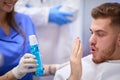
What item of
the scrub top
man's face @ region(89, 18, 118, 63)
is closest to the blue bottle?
the scrub top

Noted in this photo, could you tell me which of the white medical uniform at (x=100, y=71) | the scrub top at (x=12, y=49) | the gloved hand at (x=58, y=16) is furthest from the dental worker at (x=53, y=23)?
the white medical uniform at (x=100, y=71)

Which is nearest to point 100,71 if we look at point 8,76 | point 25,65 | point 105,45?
point 105,45

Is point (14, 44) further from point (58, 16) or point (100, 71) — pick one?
point (100, 71)

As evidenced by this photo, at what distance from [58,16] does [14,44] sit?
361mm

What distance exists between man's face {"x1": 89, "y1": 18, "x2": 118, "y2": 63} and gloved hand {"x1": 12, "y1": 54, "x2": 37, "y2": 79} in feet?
1.12

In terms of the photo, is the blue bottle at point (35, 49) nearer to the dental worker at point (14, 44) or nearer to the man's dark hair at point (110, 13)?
the dental worker at point (14, 44)

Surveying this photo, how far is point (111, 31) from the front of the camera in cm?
135

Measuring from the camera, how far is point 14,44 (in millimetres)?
1554

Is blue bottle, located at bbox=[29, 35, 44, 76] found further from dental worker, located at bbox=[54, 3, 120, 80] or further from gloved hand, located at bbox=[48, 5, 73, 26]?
gloved hand, located at bbox=[48, 5, 73, 26]

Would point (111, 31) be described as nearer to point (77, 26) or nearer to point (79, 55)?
point (79, 55)

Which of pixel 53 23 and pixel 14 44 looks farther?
pixel 53 23

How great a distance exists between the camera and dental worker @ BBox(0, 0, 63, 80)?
1.46 meters

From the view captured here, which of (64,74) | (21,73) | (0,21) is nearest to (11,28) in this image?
(0,21)

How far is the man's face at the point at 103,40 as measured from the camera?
4.43 ft
